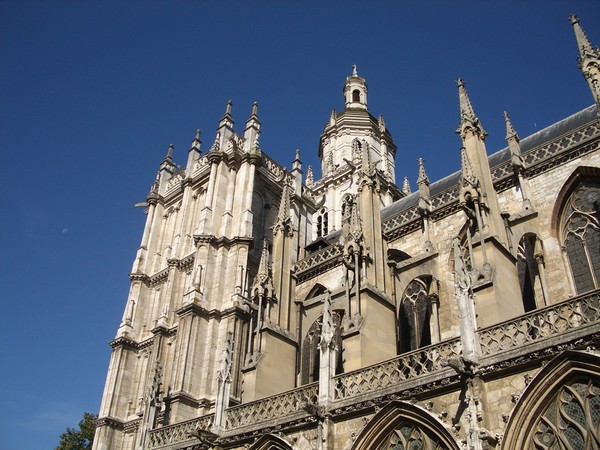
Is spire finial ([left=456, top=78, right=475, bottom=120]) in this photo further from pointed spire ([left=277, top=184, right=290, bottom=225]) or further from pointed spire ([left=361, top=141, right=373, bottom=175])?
pointed spire ([left=277, top=184, right=290, bottom=225])

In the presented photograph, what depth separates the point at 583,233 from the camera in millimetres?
16016

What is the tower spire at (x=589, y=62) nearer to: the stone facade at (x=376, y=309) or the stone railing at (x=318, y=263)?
the stone facade at (x=376, y=309)

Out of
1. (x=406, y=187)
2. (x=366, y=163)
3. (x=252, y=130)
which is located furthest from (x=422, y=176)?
(x=406, y=187)

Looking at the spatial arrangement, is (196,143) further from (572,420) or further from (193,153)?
(572,420)

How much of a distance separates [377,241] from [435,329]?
326 cm

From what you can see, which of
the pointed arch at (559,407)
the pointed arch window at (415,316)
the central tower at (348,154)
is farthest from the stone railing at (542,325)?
the central tower at (348,154)

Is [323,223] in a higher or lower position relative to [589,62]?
higher

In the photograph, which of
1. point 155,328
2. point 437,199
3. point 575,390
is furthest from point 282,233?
point 575,390

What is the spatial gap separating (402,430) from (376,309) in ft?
15.2

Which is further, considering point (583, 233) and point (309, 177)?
point (309, 177)

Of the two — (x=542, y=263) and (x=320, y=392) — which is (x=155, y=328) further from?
(x=542, y=263)

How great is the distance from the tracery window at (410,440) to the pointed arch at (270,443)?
2.64 meters

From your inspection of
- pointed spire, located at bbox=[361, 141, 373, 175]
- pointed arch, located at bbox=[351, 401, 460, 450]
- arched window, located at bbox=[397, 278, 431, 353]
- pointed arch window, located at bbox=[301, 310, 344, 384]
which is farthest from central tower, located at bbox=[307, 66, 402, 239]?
pointed arch, located at bbox=[351, 401, 460, 450]

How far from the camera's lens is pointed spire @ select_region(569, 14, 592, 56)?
1728cm
